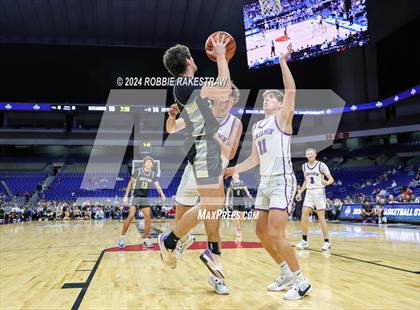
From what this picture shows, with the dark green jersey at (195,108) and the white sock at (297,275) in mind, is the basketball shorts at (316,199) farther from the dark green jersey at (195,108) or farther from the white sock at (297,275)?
the dark green jersey at (195,108)

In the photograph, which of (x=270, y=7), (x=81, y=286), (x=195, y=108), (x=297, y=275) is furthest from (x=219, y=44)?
(x=270, y=7)

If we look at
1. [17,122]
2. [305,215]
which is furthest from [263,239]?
[17,122]

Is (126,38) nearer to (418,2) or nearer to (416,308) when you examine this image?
(418,2)

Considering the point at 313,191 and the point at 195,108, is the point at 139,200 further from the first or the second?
the point at 195,108

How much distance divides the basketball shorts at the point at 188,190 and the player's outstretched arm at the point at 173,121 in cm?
38

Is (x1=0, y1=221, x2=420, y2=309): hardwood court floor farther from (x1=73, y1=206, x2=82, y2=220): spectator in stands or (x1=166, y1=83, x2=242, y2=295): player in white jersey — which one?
(x1=73, y1=206, x2=82, y2=220): spectator in stands

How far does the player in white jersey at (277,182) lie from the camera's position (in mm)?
3705

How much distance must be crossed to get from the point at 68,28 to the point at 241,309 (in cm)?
2716

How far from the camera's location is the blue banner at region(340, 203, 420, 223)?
47.8 feet

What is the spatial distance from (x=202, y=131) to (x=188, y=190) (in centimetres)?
70

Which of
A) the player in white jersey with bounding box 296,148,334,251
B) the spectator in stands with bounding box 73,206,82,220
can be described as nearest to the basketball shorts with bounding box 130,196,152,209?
the player in white jersey with bounding box 296,148,334,251

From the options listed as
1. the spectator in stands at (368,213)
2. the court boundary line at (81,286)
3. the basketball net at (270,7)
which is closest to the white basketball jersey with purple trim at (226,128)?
the court boundary line at (81,286)

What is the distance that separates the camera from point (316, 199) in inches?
311

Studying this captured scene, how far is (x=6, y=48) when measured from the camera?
28.5 m
